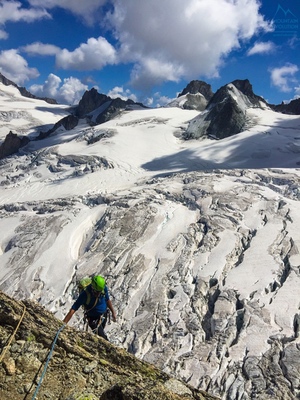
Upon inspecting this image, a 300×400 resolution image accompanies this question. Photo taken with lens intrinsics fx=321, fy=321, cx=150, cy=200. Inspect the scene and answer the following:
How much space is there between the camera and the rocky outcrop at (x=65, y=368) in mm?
4520

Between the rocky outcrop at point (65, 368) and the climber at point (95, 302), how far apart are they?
1.25m

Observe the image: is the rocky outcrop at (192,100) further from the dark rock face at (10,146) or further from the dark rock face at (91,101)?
the dark rock face at (10,146)

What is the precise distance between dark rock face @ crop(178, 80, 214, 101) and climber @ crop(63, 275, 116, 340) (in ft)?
364

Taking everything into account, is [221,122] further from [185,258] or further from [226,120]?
[185,258]

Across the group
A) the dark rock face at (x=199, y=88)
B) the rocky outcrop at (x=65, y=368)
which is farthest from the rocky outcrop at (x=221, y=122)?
the rocky outcrop at (x=65, y=368)

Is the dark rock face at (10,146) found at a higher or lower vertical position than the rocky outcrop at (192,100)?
lower

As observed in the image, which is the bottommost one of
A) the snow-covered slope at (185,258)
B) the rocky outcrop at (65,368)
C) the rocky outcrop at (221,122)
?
the snow-covered slope at (185,258)

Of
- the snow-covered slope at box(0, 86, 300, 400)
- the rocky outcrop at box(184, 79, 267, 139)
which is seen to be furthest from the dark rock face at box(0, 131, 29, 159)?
the rocky outcrop at box(184, 79, 267, 139)

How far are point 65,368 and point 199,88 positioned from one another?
116 meters

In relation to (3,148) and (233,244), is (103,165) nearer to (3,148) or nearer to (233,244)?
(233,244)

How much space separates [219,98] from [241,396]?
211 feet

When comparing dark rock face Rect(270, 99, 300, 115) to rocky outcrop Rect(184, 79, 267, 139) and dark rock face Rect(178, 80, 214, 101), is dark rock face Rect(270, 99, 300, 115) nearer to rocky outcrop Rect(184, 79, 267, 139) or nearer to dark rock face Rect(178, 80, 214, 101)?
dark rock face Rect(178, 80, 214, 101)

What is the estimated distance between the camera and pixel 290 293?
19.4m

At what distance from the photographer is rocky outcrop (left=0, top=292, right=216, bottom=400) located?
4520 millimetres
